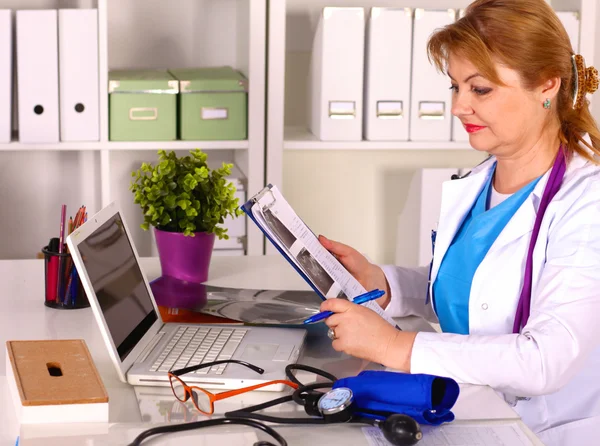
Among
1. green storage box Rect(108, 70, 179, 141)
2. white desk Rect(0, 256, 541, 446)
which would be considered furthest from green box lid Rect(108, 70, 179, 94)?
white desk Rect(0, 256, 541, 446)

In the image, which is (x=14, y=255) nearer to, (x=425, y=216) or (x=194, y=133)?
(x=194, y=133)

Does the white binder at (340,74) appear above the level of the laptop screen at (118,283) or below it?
above

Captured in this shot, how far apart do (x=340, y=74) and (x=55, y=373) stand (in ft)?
5.38

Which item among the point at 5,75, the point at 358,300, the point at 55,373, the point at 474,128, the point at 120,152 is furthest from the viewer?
the point at 120,152

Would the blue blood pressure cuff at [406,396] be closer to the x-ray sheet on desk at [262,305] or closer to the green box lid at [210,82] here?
the x-ray sheet on desk at [262,305]

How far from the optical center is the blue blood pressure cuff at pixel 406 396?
1105 mm

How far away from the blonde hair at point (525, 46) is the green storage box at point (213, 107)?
119cm

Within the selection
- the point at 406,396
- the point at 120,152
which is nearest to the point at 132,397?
the point at 406,396

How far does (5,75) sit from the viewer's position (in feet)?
8.20

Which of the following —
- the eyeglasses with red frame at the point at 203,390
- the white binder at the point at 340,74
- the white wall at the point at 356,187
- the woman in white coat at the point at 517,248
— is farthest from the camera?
the white wall at the point at 356,187

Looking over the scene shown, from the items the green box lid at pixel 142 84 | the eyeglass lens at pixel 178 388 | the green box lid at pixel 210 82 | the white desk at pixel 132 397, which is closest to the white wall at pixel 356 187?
the green box lid at pixel 210 82

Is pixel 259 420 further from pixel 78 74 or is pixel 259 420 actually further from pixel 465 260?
pixel 78 74

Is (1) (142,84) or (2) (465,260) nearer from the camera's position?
(2) (465,260)

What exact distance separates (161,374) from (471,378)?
46 cm
